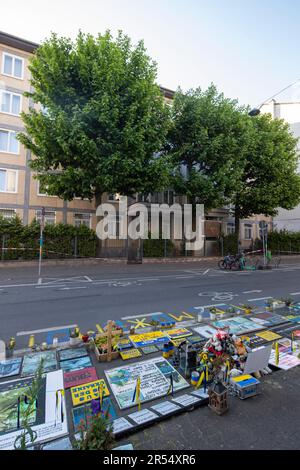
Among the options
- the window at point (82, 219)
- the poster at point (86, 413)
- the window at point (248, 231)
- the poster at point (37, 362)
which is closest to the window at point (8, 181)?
the window at point (82, 219)

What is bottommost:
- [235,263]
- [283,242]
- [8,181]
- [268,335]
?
[268,335]

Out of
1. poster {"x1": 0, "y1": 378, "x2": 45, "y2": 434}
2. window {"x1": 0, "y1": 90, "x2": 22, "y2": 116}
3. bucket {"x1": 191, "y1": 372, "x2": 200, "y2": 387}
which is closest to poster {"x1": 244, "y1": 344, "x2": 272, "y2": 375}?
bucket {"x1": 191, "y1": 372, "x2": 200, "y2": 387}

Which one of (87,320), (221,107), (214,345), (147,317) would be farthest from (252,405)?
(221,107)

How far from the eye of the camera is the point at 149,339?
5.64 metres

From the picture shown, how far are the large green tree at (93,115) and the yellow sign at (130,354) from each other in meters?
12.8

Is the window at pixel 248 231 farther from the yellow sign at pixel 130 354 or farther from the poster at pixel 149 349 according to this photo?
the yellow sign at pixel 130 354

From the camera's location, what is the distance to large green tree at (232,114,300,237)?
942 inches

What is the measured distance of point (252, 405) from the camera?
3.46 meters

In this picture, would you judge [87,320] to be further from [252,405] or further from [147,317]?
[252,405]

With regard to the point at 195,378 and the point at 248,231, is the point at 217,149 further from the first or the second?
the point at 195,378

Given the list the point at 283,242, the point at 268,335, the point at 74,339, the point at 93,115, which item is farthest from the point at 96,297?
the point at 283,242

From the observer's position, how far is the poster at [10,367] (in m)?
4.20

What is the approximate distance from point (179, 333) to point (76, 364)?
258 centimetres

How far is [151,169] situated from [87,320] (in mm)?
12756
